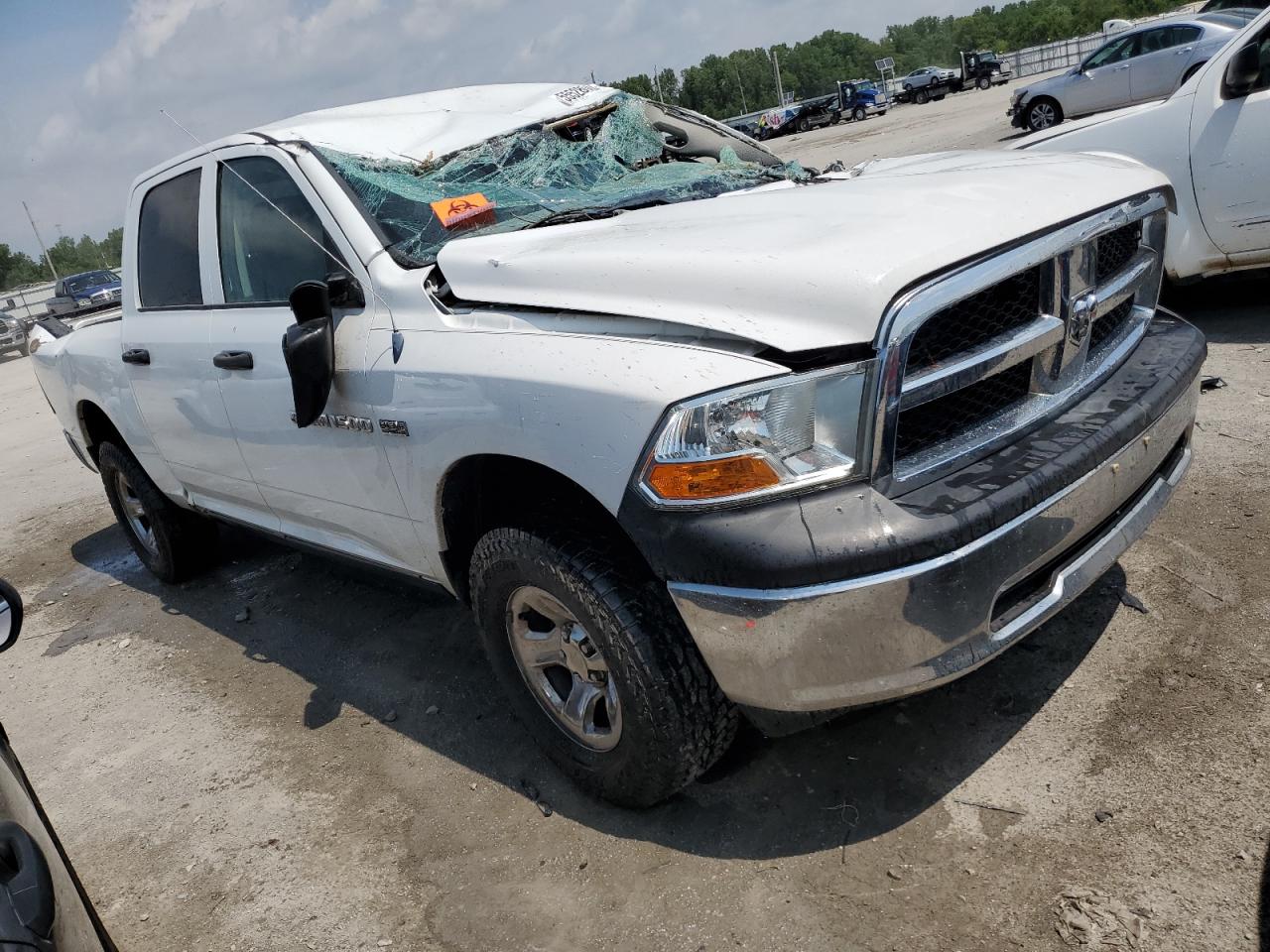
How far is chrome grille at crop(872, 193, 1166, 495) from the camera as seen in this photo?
210 centimetres

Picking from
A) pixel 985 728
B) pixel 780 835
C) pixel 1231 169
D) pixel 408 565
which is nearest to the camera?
pixel 780 835

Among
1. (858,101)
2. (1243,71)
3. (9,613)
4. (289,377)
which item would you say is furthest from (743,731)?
(858,101)

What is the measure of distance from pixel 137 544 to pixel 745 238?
4.31m

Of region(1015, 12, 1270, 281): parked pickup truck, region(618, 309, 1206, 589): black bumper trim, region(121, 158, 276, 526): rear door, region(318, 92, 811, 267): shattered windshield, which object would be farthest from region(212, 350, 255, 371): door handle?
region(1015, 12, 1270, 281): parked pickup truck

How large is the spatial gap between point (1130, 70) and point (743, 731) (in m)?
16.7

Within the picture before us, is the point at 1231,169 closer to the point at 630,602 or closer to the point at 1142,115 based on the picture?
the point at 1142,115

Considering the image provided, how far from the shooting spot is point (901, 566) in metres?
2.01

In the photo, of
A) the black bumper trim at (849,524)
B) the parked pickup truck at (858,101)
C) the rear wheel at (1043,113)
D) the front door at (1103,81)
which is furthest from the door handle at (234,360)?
the parked pickup truck at (858,101)

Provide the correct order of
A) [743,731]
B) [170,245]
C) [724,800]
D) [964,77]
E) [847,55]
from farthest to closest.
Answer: [847,55], [964,77], [170,245], [743,731], [724,800]

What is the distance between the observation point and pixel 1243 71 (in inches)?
200

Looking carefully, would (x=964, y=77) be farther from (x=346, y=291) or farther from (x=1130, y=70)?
(x=346, y=291)

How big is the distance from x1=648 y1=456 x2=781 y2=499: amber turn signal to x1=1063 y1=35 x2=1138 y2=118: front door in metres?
17.1

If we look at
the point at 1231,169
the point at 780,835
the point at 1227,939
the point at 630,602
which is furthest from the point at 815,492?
the point at 1231,169

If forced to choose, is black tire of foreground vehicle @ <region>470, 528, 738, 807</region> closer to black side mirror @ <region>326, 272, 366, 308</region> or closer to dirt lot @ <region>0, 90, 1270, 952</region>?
dirt lot @ <region>0, 90, 1270, 952</region>
